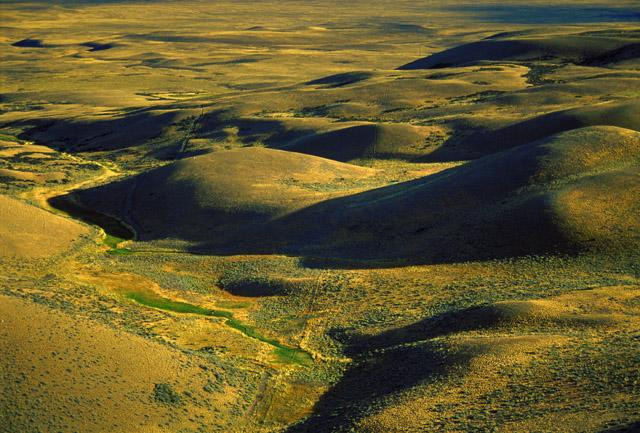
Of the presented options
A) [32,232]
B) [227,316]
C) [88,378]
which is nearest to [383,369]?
[227,316]

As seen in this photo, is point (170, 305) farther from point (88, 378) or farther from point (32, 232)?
point (32, 232)

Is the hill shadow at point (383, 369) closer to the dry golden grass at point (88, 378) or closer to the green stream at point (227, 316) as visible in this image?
the green stream at point (227, 316)

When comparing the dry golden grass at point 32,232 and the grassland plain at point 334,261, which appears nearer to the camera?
the grassland plain at point 334,261

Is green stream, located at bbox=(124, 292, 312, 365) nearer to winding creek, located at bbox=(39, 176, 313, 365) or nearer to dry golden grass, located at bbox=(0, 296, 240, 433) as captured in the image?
winding creek, located at bbox=(39, 176, 313, 365)

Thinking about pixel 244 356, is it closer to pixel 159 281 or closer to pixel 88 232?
pixel 159 281

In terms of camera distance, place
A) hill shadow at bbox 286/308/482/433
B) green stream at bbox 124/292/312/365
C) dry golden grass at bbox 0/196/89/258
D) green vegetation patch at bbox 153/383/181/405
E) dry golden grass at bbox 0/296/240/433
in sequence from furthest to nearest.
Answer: dry golden grass at bbox 0/196/89/258 → green stream at bbox 124/292/312/365 → green vegetation patch at bbox 153/383/181/405 → hill shadow at bbox 286/308/482/433 → dry golden grass at bbox 0/296/240/433

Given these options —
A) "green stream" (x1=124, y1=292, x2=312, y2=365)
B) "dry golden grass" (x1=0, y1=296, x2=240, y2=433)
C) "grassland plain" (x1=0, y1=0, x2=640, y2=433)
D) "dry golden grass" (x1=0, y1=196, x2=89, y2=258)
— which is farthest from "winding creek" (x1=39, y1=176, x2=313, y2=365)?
"dry golden grass" (x1=0, y1=296, x2=240, y2=433)

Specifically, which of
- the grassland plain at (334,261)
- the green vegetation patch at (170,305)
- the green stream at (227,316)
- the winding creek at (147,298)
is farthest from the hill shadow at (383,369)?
the green vegetation patch at (170,305)

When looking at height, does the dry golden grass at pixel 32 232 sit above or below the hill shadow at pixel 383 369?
below
